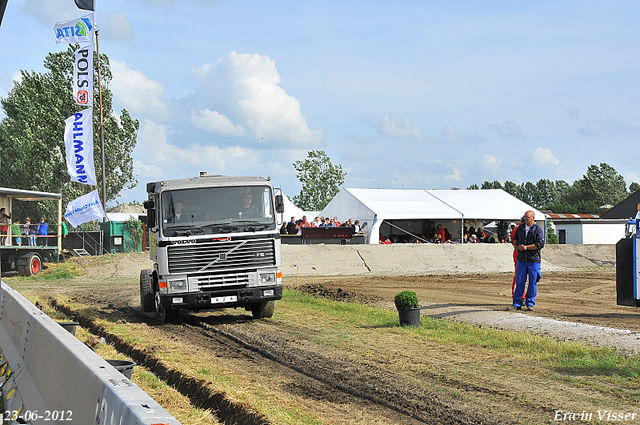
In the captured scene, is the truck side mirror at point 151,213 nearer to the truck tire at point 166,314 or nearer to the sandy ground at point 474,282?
the truck tire at point 166,314

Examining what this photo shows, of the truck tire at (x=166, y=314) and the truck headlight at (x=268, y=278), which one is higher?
the truck headlight at (x=268, y=278)

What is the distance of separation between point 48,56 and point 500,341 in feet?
160

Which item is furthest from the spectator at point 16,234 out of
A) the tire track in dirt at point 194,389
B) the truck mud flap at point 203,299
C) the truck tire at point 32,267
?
the tire track in dirt at point 194,389

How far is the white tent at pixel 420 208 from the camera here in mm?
32969

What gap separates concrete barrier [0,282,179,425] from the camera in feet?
10.9

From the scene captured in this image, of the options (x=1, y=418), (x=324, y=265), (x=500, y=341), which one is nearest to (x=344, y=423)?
(x=1, y=418)

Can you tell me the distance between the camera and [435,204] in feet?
116

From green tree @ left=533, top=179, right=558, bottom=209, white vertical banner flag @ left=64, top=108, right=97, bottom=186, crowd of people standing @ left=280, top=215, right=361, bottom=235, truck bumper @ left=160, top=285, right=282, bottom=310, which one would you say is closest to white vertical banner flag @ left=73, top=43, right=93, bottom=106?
white vertical banner flag @ left=64, top=108, right=97, bottom=186

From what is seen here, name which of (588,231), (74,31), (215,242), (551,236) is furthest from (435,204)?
(215,242)

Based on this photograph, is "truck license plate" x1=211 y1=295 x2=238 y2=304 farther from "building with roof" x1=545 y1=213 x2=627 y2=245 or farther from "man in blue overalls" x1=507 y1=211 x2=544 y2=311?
"building with roof" x1=545 y1=213 x2=627 y2=245

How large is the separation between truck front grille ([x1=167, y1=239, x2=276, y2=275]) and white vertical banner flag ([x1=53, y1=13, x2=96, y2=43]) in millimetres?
21983

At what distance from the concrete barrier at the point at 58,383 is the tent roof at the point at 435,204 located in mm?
26451

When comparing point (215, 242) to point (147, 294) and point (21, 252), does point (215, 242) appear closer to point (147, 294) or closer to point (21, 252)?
point (147, 294)

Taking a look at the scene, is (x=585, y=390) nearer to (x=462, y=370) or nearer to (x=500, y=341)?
(x=462, y=370)
